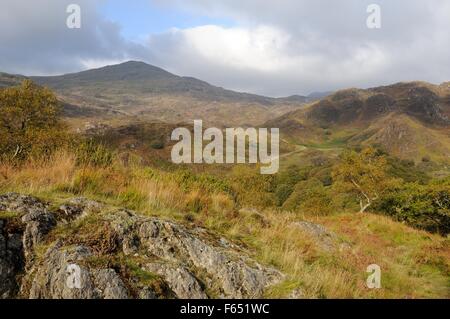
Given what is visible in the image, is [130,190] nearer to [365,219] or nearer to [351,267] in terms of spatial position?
[351,267]

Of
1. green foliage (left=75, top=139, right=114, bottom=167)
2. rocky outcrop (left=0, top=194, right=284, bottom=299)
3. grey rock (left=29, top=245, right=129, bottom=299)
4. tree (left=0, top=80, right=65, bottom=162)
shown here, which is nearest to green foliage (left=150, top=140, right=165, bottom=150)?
tree (left=0, top=80, right=65, bottom=162)

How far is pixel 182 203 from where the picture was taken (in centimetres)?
945

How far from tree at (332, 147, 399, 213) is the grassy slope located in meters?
31.8

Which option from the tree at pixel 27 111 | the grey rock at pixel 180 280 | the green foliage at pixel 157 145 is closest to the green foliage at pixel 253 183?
the tree at pixel 27 111

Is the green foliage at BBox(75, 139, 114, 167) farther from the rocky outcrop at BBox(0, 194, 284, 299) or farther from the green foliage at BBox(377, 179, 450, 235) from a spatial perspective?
the green foliage at BBox(377, 179, 450, 235)

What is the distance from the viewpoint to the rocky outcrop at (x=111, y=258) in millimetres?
5266

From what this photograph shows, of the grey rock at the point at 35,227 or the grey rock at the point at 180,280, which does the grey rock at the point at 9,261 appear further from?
the grey rock at the point at 180,280

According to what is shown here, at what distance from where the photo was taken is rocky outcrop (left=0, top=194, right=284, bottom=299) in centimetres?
527

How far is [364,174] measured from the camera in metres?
42.8

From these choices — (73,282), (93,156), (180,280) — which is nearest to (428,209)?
(93,156)

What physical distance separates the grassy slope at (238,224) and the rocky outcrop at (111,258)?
0.68 metres

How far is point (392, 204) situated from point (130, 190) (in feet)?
132

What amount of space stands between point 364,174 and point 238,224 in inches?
1444
